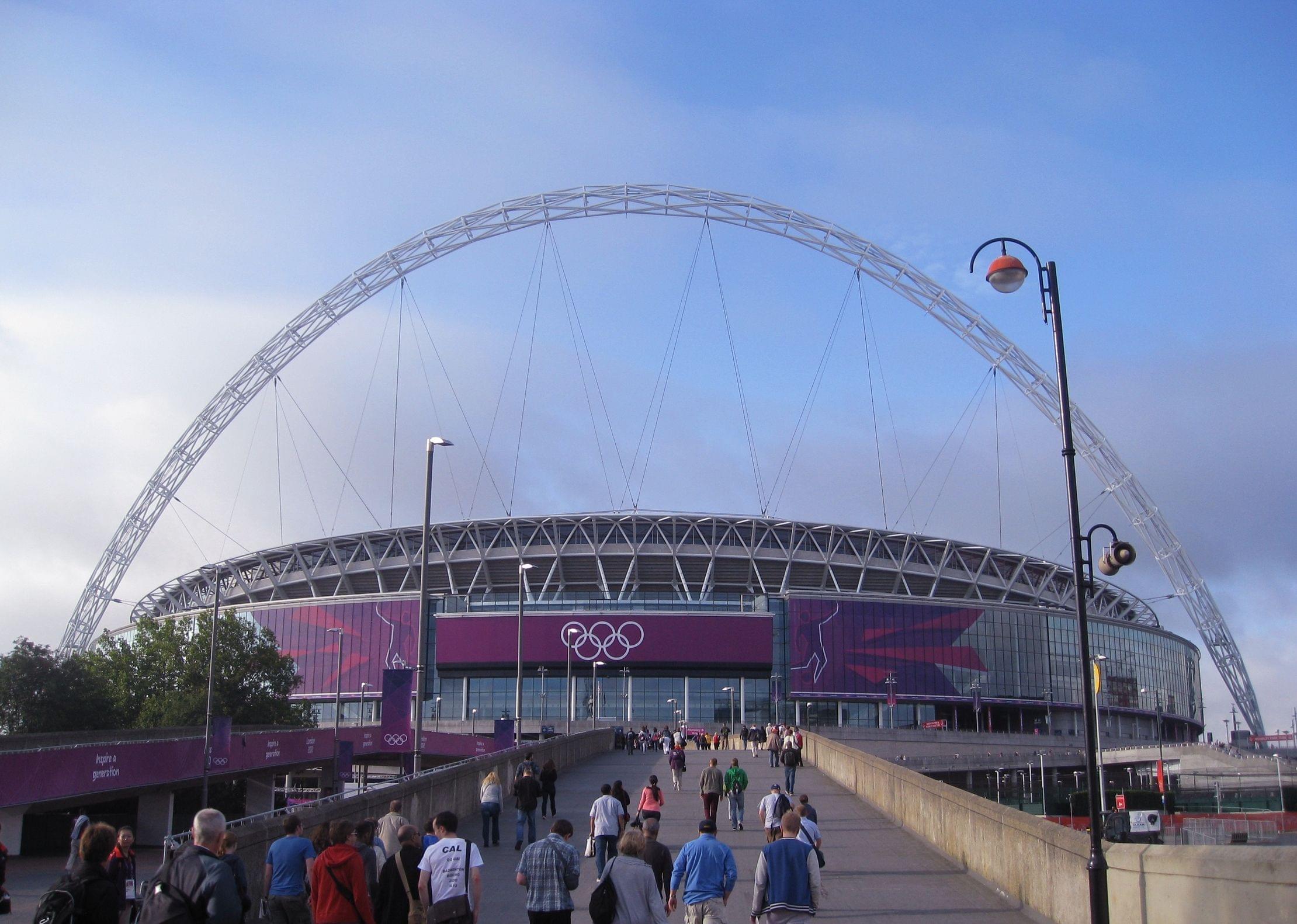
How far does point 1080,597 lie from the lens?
16.0 m

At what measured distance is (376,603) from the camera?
4444 inches

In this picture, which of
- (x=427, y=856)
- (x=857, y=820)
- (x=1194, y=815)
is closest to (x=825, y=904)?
(x=427, y=856)

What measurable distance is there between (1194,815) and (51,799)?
3142cm

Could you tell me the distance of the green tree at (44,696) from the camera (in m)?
70.0

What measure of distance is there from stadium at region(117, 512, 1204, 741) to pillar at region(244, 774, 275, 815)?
33305mm

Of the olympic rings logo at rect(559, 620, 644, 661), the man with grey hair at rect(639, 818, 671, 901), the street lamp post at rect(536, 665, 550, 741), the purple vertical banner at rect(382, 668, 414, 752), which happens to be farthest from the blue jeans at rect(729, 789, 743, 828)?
the olympic rings logo at rect(559, 620, 644, 661)

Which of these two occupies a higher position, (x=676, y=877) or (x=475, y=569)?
(x=475, y=569)

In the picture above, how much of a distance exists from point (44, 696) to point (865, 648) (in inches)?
2565

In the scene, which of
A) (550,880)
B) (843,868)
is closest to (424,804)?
(843,868)

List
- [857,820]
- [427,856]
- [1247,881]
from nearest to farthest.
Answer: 1. [1247,881]
2. [427,856]
3. [857,820]

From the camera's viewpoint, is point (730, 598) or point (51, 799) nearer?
point (51, 799)

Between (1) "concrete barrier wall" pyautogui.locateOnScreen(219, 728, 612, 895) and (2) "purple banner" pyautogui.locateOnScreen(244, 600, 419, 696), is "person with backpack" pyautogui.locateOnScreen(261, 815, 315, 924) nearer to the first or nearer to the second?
(1) "concrete barrier wall" pyautogui.locateOnScreen(219, 728, 612, 895)

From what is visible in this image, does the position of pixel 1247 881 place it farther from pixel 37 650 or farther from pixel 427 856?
pixel 37 650

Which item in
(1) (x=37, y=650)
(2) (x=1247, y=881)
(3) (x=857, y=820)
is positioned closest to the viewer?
(2) (x=1247, y=881)
